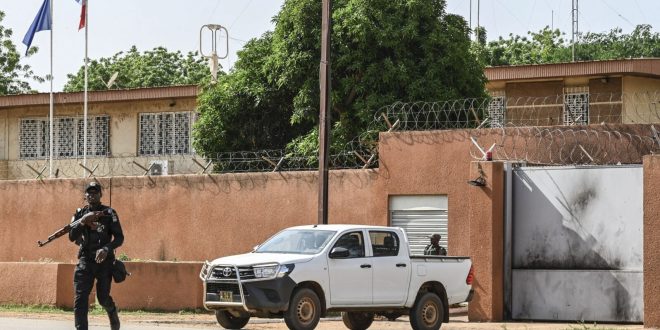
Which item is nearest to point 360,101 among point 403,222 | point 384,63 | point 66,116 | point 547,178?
point 384,63

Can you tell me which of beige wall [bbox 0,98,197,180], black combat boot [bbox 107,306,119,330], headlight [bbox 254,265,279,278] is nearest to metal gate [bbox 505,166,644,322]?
headlight [bbox 254,265,279,278]

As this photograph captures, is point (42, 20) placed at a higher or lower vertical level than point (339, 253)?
higher

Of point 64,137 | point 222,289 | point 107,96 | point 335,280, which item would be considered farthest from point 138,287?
point 64,137

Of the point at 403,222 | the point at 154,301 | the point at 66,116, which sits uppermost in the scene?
the point at 66,116

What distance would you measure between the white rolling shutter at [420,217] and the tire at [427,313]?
4.37 metres

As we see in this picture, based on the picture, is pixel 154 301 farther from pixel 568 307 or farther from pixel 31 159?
pixel 31 159

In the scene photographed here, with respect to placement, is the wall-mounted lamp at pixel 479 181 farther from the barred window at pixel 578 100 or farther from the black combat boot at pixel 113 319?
the barred window at pixel 578 100

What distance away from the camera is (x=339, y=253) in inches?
695

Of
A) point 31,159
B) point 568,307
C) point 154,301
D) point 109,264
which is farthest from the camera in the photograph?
point 31,159

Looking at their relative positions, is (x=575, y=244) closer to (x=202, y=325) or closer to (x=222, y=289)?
(x=202, y=325)

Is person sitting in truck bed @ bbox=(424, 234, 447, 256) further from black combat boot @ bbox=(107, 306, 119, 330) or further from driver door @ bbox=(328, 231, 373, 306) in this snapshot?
black combat boot @ bbox=(107, 306, 119, 330)

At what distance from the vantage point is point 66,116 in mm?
35000

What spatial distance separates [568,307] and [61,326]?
832cm

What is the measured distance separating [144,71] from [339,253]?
1852 inches
